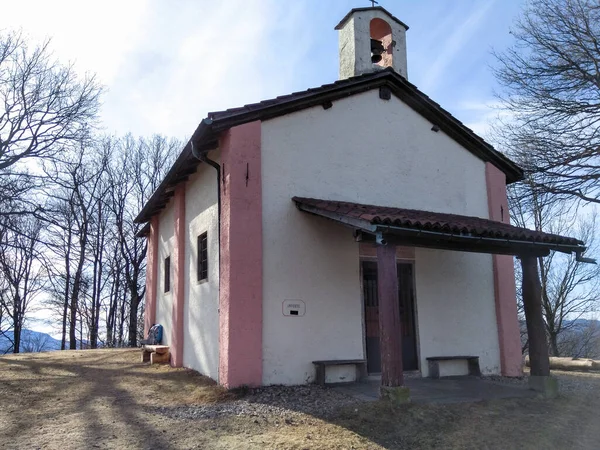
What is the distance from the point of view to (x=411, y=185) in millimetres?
10398

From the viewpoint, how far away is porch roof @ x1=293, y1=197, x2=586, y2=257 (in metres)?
7.03

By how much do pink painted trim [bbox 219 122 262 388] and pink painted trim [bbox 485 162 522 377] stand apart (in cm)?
546


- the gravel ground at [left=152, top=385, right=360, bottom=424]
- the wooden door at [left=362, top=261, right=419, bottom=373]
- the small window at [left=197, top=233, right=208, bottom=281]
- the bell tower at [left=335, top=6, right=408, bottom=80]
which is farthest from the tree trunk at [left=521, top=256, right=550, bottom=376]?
the small window at [left=197, top=233, right=208, bottom=281]

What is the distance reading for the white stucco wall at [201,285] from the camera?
9.17 m

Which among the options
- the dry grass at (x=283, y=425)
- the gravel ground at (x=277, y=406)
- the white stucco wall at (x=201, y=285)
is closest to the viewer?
the dry grass at (x=283, y=425)

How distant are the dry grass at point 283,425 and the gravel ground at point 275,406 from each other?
0.66ft

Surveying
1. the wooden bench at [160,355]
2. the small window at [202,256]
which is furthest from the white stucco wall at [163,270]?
the small window at [202,256]

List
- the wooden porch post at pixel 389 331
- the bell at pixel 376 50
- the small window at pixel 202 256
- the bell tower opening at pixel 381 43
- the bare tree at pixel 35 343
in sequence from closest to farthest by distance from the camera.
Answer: the wooden porch post at pixel 389 331 → the small window at pixel 202 256 → the bell tower opening at pixel 381 43 → the bell at pixel 376 50 → the bare tree at pixel 35 343

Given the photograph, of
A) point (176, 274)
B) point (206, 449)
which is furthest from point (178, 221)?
point (206, 449)

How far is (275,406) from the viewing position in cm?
701

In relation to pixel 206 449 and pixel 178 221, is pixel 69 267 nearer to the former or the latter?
pixel 178 221

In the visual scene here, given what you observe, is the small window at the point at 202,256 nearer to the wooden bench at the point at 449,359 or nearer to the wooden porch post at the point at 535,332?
the wooden bench at the point at 449,359

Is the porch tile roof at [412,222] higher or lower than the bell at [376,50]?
lower

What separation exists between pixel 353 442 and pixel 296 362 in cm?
301
